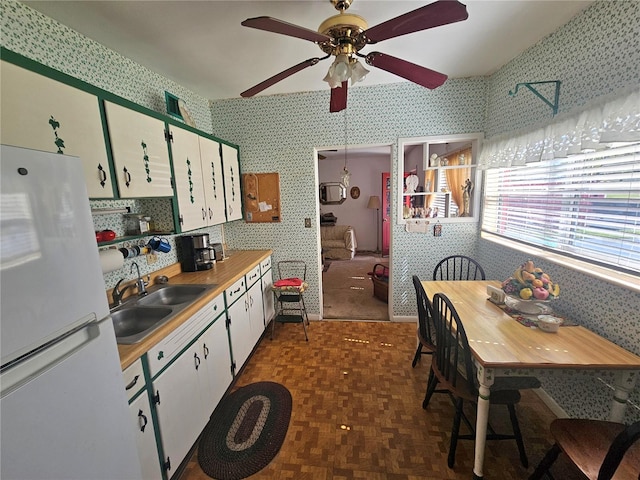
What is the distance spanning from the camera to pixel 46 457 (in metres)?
0.72

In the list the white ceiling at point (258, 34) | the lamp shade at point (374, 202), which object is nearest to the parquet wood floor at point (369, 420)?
the white ceiling at point (258, 34)

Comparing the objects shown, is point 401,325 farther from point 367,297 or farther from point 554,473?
point 554,473

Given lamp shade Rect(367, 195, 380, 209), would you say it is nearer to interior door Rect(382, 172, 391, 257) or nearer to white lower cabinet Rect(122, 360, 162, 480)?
interior door Rect(382, 172, 391, 257)

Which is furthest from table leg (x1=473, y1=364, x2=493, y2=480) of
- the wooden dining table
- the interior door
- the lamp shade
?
the lamp shade

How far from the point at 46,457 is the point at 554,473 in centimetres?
228

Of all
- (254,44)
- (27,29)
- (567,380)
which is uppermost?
(254,44)

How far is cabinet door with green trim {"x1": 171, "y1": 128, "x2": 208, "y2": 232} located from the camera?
2.03 m

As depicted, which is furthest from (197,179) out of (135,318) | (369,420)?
(369,420)

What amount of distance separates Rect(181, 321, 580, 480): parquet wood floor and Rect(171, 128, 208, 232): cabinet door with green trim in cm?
143

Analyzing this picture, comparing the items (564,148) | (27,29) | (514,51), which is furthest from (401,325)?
(27,29)

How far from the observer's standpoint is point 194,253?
2.43 m

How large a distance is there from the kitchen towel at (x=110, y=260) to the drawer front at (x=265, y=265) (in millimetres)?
1432

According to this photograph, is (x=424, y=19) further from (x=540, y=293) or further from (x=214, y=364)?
(x=214, y=364)

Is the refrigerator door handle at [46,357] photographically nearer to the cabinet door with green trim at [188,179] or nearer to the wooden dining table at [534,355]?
the cabinet door with green trim at [188,179]
